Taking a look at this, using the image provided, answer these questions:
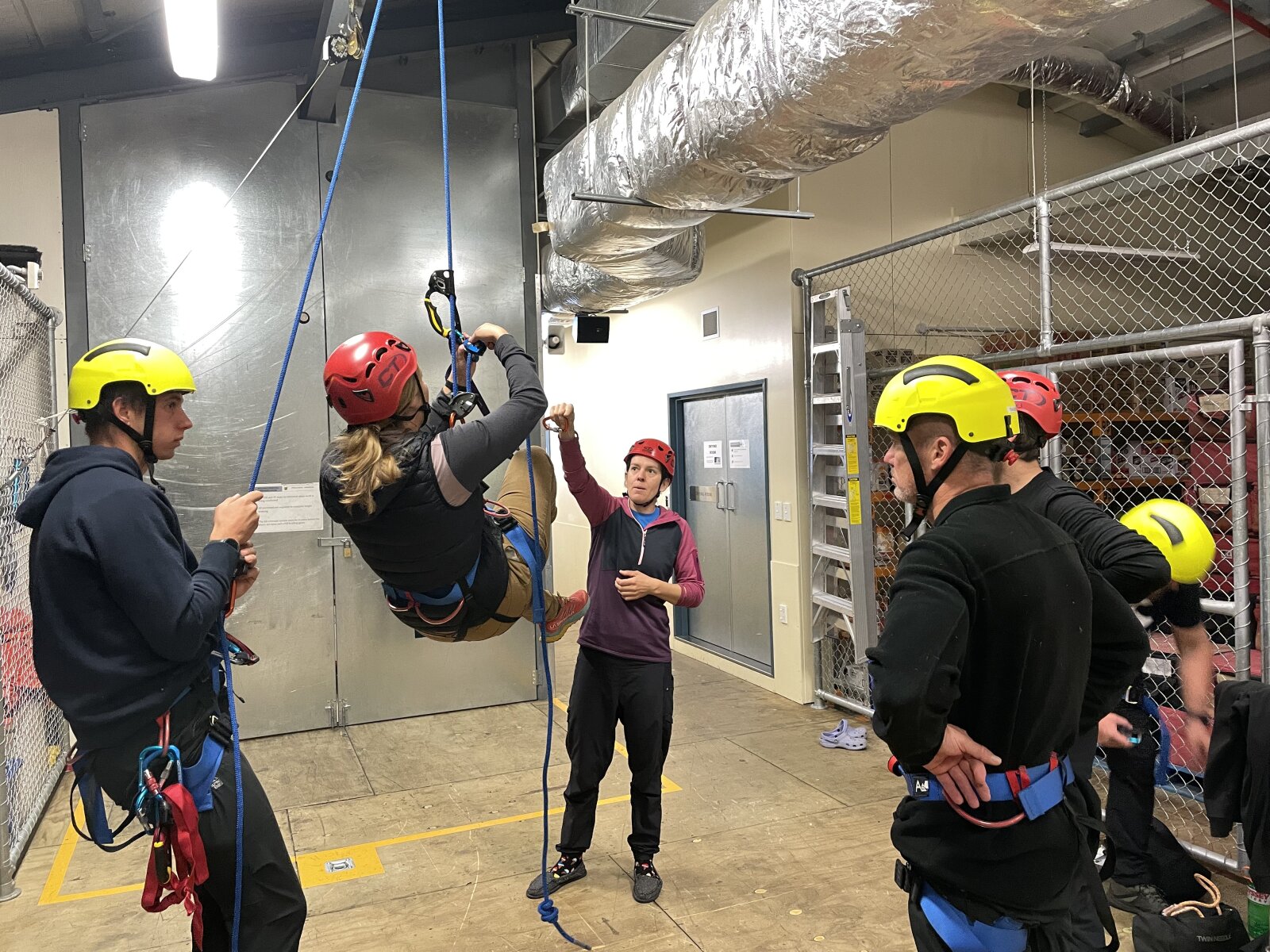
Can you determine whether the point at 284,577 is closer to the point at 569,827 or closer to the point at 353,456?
the point at 569,827

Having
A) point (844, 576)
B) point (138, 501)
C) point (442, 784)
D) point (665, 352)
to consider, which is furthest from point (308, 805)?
point (665, 352)

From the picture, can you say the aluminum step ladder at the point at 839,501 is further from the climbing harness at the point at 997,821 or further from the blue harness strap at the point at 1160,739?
the climbing harness at the point at 997,821

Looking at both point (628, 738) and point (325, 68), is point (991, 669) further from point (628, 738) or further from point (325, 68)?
point (325, 68)

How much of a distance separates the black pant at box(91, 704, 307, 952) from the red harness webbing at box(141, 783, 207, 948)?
0.19 feet

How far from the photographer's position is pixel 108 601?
2.11 meters

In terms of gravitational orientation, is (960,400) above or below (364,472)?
above

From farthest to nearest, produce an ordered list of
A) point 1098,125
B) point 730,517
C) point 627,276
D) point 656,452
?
point 730,517 < point 1098,125 < point 627,276 < point 656,452

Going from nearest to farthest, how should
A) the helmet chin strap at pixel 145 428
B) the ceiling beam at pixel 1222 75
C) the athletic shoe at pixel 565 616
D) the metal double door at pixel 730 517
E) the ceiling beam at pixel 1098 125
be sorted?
the helmet chin strap at pixel 145 428 → the athletic shoe at pixel 565 616 → the ceiling beam at pixel 1222 75 → the ceiling beam at pixel 1098 125 → the metal double door at pixel 730 517

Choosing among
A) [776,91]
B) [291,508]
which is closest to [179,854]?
[776,91]

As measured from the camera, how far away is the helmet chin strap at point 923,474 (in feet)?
6.12

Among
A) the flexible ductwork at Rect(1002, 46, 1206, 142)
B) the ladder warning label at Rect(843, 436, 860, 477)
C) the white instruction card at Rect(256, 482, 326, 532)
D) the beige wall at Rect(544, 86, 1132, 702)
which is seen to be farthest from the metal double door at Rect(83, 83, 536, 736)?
the flexible ductwork at Rect(1002, 46, 1206, 142)

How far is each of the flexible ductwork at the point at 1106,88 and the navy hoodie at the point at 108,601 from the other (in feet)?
17.7

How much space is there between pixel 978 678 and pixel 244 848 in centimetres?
186

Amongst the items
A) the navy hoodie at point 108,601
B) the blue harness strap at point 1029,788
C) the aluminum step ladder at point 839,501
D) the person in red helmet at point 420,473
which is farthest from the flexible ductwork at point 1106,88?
the navy hoodie at point 108,601
